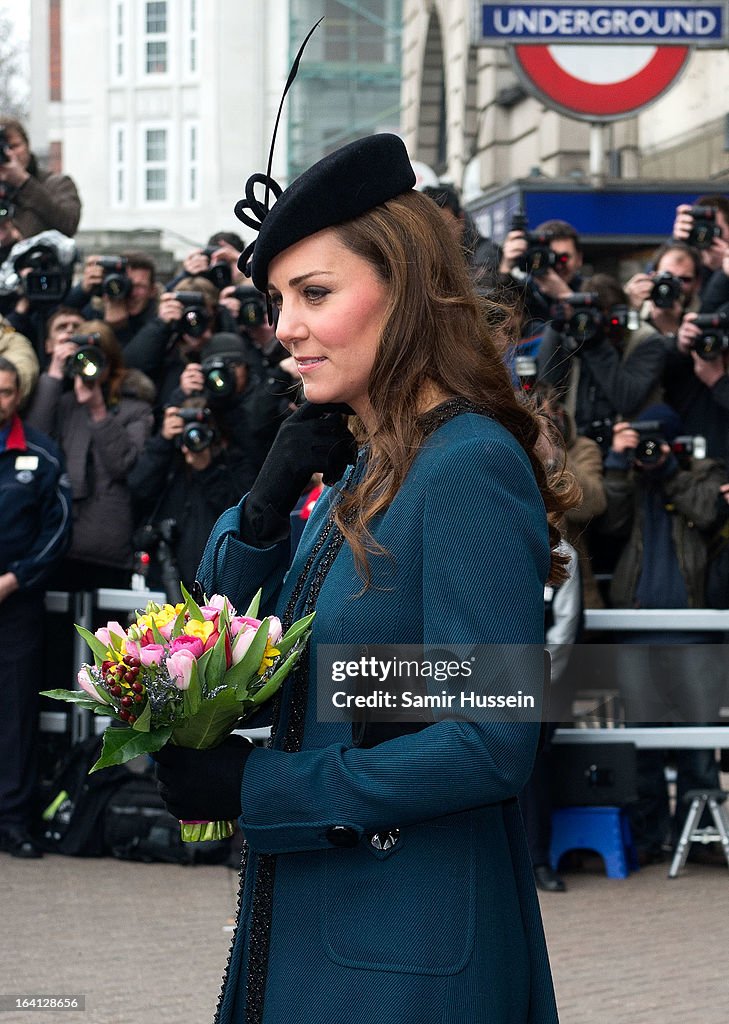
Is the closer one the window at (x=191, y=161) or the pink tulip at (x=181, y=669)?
the pink tulip at (x=181, y=669)

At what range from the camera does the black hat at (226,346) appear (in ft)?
24.6

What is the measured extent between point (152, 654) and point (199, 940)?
386 cm

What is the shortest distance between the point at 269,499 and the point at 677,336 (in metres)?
5.02

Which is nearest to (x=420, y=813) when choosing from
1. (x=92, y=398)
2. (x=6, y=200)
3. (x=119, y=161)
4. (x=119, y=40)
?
(x=92, y=398)

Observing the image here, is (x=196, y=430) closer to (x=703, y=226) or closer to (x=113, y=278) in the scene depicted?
(x=113, y=278)

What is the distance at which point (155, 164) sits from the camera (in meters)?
45.0

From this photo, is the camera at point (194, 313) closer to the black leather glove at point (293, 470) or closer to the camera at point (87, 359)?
the camera at point (87, 359)

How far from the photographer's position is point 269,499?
251cm

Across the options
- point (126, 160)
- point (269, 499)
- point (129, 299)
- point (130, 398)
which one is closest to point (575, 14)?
point (129, 299)

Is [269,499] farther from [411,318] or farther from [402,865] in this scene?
[402,865]

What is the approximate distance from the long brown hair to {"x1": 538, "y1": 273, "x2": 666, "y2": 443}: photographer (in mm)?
4873

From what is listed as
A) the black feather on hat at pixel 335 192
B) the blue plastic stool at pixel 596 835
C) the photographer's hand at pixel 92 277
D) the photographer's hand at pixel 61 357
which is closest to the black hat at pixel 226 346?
the photographer's hand at pixel 61 357

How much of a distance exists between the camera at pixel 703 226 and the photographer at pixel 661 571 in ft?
3.62

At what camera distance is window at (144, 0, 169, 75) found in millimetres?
44656
